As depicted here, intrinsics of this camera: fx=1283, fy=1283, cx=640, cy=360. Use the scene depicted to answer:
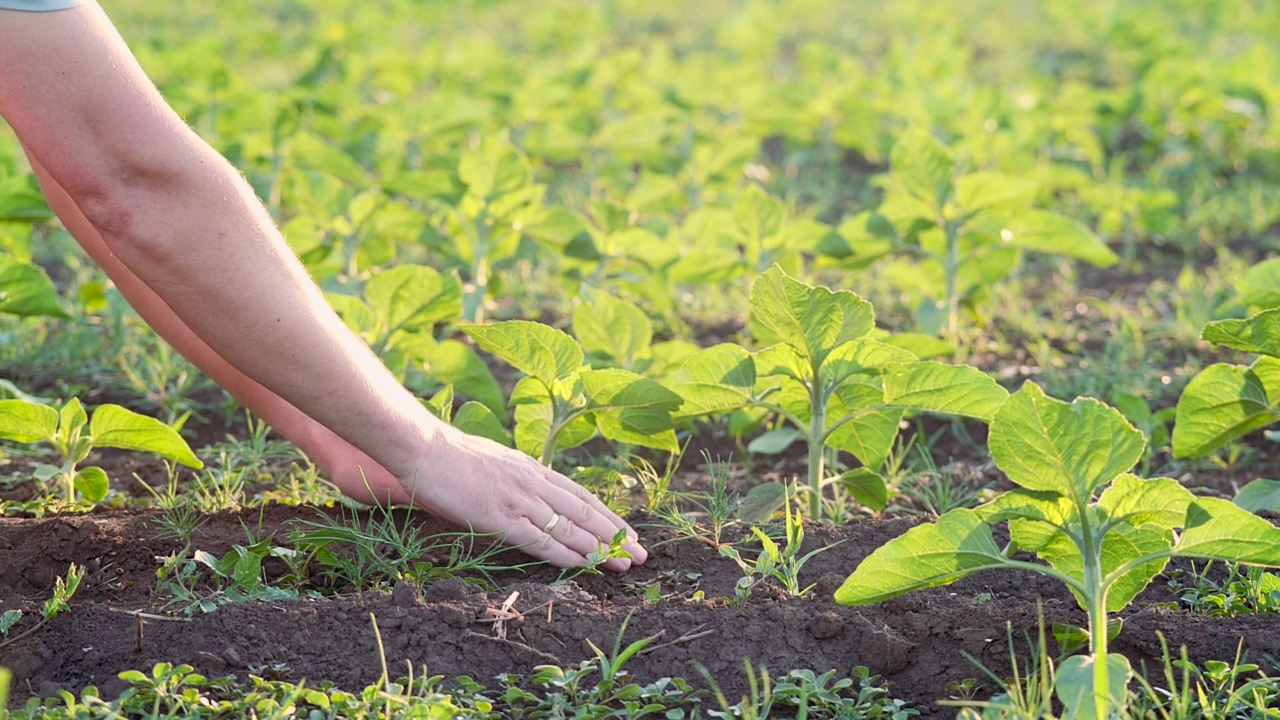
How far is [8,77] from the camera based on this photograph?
1598mm

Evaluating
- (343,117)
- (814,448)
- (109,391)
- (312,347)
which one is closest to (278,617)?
(312,347)

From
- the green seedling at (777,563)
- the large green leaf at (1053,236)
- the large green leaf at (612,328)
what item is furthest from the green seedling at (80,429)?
the large green leaf at (1053,236)

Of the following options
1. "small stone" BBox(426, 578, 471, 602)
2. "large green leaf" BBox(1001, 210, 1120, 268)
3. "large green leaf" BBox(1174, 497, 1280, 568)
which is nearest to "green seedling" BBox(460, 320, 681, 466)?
"small stone" BBox(426, 578, 471, 602)

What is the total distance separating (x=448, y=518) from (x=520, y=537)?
0.12 metres

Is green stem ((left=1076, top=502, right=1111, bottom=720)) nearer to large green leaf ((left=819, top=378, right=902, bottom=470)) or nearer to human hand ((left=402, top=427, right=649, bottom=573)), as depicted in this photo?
large green leaf ((left=819, top=378, right=902, bottom=470))

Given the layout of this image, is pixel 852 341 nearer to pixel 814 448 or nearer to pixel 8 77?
pixel 814 448

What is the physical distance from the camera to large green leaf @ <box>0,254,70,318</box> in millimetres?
2623

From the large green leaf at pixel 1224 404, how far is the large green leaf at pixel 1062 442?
24.6 inches

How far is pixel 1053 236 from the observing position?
3.24 meters

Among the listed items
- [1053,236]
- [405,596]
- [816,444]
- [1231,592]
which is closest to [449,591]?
[405,596]

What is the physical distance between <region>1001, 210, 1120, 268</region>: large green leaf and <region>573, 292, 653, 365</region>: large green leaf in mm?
1165

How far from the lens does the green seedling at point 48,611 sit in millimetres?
1767

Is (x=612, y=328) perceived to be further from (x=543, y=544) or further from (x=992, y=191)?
(x=992, y=191)

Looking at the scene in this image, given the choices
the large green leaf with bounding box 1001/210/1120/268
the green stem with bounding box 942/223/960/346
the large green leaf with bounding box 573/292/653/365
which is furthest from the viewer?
the green stem with bounding box 942/223/960/346
